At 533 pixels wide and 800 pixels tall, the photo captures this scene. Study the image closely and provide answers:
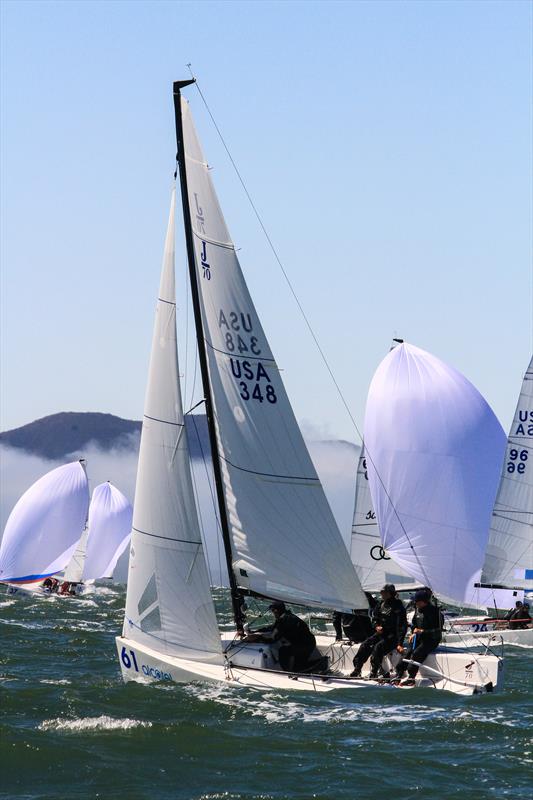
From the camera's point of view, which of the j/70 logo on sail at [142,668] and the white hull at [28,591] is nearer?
the j/70 logo on sail at [142,668]

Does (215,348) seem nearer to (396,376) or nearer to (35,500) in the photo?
(396,376)

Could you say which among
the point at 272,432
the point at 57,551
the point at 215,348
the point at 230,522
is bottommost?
the point at 57,551

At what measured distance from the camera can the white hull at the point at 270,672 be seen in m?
16.2

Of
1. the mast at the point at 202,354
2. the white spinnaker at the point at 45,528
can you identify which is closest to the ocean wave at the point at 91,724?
the mast at the point at 202,354

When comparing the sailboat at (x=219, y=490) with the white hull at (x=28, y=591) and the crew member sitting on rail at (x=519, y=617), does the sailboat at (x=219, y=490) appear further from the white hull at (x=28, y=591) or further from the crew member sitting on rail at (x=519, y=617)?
the white hull at (x=28, y=591)

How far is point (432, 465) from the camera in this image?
31031mm

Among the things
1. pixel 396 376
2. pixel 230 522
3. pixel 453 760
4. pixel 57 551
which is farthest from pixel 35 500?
pixel 453 760

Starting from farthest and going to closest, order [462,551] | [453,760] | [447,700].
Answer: [462,551] < [447,700] < [453,760]

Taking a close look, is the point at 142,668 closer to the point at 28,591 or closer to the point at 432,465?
the point at 432,465

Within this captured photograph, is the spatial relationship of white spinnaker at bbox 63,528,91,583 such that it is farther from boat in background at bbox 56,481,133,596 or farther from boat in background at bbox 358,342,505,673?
boat in background at bbox 358,342,505,673

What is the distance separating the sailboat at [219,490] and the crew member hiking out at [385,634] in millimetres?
647

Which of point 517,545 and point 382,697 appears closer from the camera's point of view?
point 382,697

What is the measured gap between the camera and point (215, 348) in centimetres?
1744

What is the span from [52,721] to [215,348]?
5821 mm
